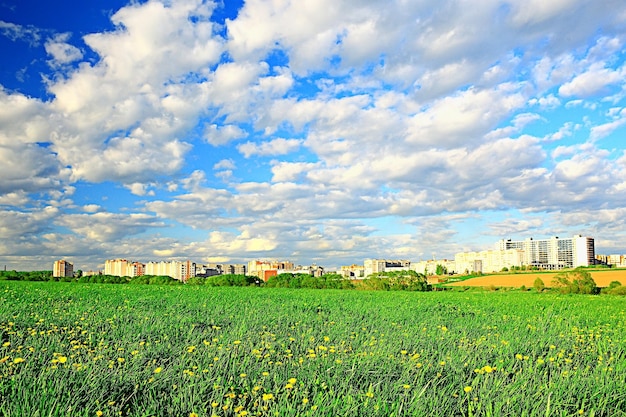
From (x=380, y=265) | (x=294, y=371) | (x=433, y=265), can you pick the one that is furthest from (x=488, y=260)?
(x=294, y=371)

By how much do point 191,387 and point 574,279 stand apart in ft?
Answer: 115

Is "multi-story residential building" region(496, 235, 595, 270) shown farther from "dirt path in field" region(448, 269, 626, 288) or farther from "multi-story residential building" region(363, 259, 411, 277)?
"dirt path in field" region(448, 269, 626, 288)

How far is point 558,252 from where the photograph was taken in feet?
387

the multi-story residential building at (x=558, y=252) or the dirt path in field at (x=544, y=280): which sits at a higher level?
the multi-story residential building at (x=558, y=252)

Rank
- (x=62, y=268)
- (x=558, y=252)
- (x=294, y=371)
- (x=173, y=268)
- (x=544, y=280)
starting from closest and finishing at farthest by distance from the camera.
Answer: (x=294, y=371), (x=544, y=280), (x=62, y=268), (x=173, y=268), (x=558, y=252)

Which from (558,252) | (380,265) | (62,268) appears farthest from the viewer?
(380,265)

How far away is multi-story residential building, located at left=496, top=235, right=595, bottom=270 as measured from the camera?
109250mm

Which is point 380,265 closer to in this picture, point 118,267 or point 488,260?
point 488,260

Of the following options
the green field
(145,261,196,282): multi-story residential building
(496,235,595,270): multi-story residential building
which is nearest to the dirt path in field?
the green field

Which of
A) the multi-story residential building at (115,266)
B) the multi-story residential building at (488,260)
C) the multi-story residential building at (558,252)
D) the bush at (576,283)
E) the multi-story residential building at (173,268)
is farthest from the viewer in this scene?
the multi-story residential building at (488,260)

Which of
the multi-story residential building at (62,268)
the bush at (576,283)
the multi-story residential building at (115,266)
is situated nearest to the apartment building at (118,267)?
the multi-story residential building at (115,266)

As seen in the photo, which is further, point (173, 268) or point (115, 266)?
point (173, 268)

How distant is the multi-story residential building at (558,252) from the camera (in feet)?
358

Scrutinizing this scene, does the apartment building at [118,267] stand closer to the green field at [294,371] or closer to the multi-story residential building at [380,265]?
the multi-story residential building at [380,265]
